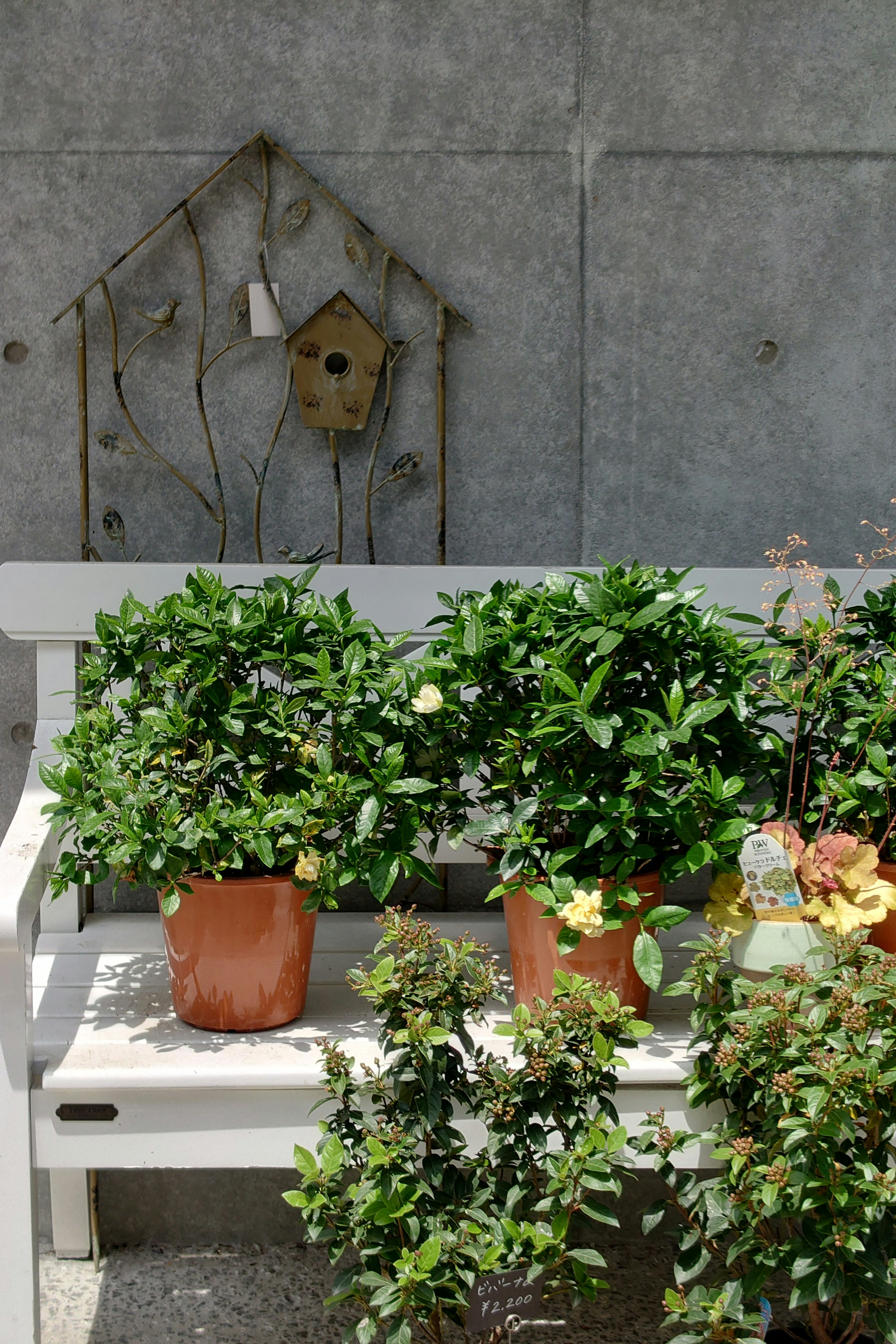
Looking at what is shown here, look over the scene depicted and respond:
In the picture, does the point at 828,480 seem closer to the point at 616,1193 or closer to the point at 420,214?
the point at 420,214

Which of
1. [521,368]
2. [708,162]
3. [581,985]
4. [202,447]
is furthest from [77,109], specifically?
[581,985]

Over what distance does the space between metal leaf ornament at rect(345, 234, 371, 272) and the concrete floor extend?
71.9 inches

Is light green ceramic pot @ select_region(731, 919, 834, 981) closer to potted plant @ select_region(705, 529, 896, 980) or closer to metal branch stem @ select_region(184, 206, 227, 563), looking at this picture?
potted plant @ select_region(705, 529, 896, 980)

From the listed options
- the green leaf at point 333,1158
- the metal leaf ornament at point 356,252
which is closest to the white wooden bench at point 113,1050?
the green leaf at point 333,1158

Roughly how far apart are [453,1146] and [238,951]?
1.23 feet

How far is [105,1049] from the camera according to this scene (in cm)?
141

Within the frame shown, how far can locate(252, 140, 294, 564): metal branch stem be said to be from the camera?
1983mm

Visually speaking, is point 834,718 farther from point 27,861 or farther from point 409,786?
point 27,861

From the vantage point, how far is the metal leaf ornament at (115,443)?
6.60 ft

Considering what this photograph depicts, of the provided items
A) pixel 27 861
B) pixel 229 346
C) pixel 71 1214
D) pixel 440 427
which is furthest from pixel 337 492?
pixel 71 1214

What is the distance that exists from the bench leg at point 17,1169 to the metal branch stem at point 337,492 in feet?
3.17

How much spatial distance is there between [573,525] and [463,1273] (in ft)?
4.29

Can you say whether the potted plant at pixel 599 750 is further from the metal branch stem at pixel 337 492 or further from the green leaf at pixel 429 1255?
the metal branch stem at pixel 337 492

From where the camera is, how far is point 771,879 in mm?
1420
